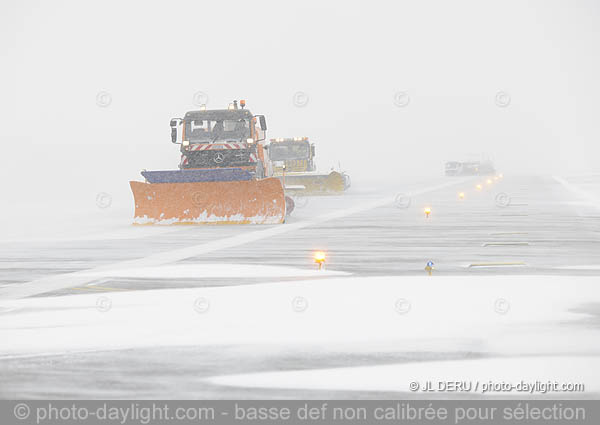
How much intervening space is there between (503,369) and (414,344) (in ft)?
3.57

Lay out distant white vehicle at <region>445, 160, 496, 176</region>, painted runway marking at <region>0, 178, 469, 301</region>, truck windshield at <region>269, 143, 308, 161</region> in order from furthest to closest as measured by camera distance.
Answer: distant white vehicle at <region>445, 160, 496, 176</region> → truck windshield at <region>269, 143, 308, 161</region> → painted runway marking at <region>0, 178, 469, 301</region>

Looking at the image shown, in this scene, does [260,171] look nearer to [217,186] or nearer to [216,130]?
[216,130]

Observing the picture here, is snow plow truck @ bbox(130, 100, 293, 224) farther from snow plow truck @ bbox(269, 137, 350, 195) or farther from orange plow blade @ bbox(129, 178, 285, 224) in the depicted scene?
snow plow truck @ bbox(269, 137, 350, 195)

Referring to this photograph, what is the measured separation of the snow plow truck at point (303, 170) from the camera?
42.9m

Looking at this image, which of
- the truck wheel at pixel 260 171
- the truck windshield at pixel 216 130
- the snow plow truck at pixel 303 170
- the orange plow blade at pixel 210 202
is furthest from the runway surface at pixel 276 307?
the snow plow truck at pixel 303 170

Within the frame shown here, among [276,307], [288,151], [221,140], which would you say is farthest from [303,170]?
[276,307]

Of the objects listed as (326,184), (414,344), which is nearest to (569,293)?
(414,344)

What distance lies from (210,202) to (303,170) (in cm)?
2118

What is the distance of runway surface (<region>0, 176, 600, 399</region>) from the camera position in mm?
7023

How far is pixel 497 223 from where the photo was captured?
22656 millimetres

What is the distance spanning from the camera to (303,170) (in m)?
45.1

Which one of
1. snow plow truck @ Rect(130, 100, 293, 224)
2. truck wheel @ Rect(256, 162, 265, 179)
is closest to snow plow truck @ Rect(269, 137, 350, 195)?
truck wheel @ Rect(256, 162, 265, 179)
